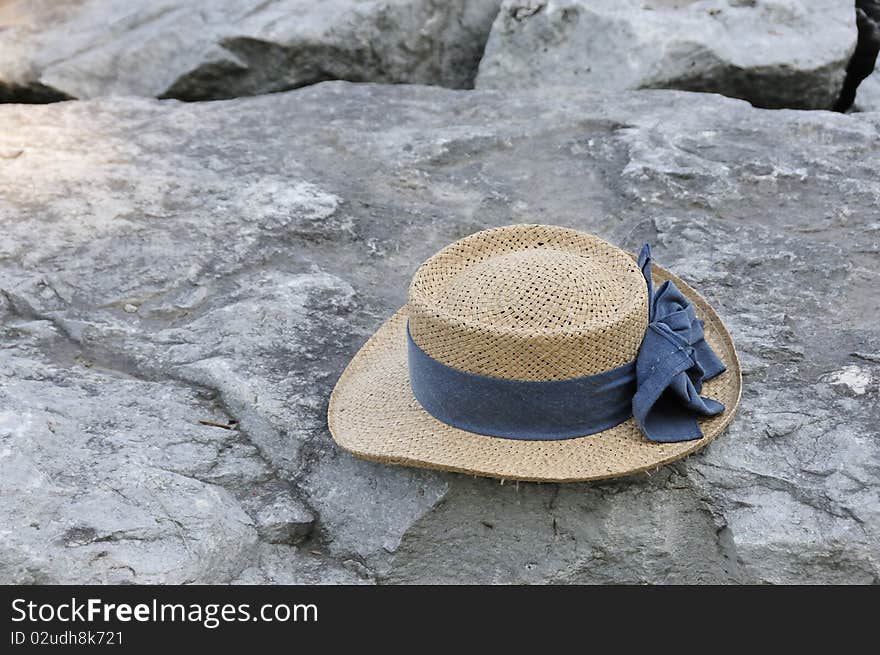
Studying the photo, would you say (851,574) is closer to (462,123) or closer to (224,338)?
(224,338)

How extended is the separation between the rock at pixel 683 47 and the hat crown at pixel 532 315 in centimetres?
200

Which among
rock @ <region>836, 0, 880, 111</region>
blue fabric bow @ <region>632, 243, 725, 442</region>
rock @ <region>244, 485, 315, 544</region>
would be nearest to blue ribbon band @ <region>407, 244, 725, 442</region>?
blue fabric bow @ <region>632, 243, 725, 442</region>

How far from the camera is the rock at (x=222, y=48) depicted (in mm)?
4000

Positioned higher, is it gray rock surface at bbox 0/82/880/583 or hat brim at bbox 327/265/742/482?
hat brim at bbox 327/265/742/482

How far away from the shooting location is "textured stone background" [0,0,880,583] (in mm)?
1920

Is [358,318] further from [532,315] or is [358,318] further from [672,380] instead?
[672,380]

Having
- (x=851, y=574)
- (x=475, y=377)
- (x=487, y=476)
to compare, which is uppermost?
(x=475, y=377)

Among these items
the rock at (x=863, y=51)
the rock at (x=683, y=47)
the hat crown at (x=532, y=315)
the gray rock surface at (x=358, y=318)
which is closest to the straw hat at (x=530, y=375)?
the hat crown at (x=532, y=315)

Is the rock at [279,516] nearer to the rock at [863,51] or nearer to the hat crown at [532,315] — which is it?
the hat crown at [532,315]

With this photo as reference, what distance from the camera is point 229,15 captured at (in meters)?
4.09

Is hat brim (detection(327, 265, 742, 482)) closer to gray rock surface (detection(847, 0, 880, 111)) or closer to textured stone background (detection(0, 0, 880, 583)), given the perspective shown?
textured stone background (detection(0, 0, 880, 583))

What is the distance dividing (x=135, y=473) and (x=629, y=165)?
1647 mm

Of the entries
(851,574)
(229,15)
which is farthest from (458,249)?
(229,15)

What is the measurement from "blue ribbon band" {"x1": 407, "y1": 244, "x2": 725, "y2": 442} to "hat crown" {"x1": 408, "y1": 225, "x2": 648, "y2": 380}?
0.02 m
